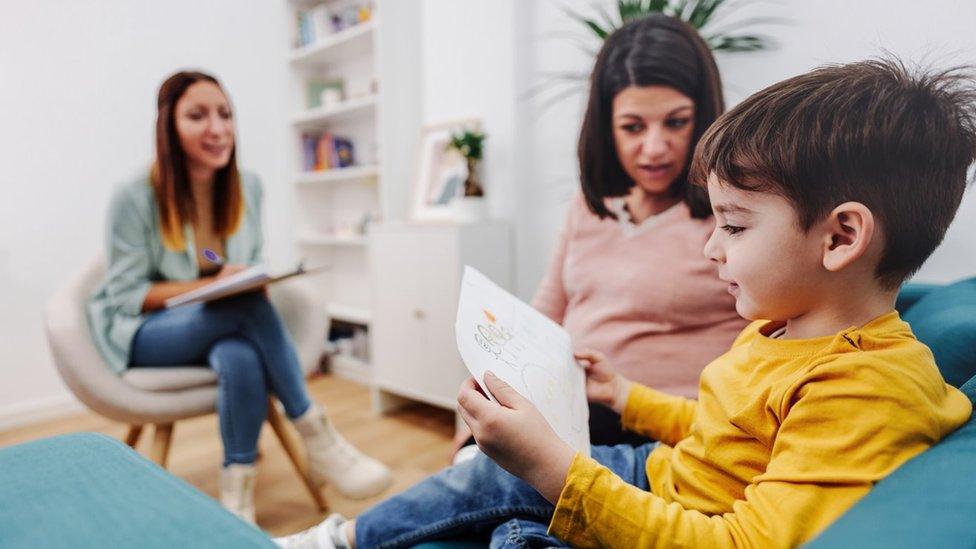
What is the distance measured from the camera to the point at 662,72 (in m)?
1.00

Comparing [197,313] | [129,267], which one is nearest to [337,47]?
[129,267]

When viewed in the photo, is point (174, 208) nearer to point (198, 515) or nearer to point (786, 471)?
point (198, 515)

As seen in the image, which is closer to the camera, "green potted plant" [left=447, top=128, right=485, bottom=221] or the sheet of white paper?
the sheet of white paper

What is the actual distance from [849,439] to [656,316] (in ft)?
1.94

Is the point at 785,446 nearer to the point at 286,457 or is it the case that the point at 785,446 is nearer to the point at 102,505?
the point at 102,505

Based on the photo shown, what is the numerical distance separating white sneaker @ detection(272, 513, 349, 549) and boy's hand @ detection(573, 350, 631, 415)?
0.40m

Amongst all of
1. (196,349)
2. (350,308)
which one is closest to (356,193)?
(350,308)

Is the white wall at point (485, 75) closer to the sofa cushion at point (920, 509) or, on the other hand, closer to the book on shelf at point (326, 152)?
the book on shelf at point (326, 152)

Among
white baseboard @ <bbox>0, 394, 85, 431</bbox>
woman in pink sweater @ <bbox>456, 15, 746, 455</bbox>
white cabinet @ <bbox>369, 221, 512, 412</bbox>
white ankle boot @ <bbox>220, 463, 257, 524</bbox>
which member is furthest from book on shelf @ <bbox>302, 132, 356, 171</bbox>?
woman in pink sweater @ <bbox>456, 15, 746, 455</bbox>

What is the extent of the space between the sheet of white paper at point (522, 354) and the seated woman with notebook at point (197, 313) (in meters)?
1.02

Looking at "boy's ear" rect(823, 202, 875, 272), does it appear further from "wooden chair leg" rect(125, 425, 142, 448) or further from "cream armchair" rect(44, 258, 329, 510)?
"wooden chair leg" rect(125, 425, 142, 448)

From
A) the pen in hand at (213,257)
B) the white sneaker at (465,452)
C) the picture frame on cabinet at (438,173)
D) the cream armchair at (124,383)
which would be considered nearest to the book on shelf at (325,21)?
the picture frame on cabinet at (438,173)

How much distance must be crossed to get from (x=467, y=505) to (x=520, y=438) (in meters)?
0.25

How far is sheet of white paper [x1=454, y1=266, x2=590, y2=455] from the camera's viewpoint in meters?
0.58
